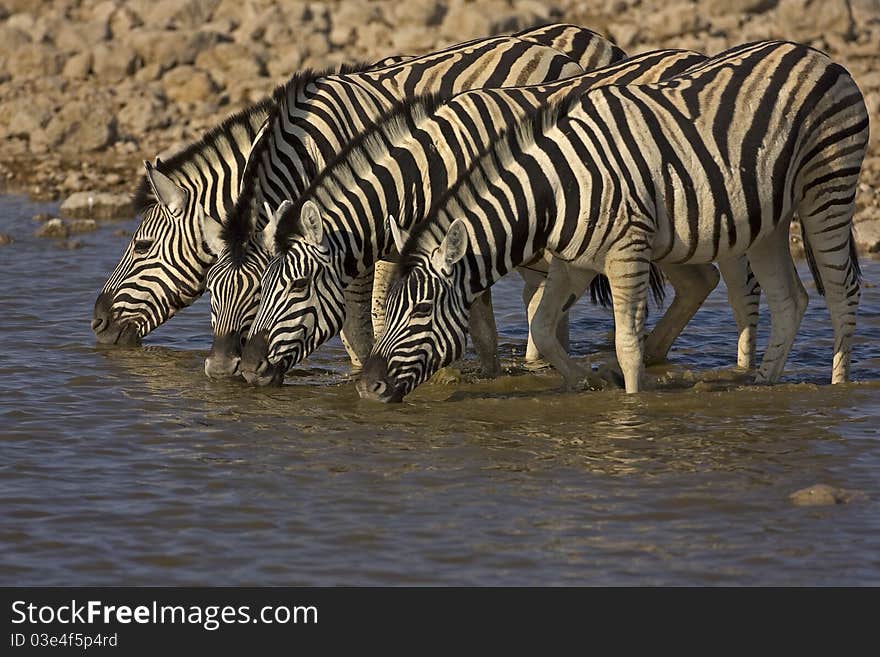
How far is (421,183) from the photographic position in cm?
997

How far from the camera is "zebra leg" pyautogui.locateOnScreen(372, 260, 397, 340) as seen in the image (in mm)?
10555

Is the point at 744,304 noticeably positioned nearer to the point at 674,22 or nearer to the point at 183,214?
the point at 183,214

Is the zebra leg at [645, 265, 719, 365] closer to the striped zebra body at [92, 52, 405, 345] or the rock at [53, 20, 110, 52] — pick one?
the striped zebra body at [92, 52, 405, 345]

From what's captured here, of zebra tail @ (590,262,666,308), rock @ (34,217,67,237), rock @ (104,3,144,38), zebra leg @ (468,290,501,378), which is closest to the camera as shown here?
zebra leg @ (468,290,501,378)

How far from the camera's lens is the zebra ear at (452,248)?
9148mm

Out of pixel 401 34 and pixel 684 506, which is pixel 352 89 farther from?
pixel 401 34

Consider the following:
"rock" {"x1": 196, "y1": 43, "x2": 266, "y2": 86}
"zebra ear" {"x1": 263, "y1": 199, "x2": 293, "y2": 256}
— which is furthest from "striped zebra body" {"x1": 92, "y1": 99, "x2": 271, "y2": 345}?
"rock" {"x1": 196, "y1": 43, "x2": 266, "y2": 86}

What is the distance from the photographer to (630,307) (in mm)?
9578

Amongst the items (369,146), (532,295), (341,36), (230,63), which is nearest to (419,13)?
(341,36)

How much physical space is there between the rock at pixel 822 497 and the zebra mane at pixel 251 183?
4.04 metres

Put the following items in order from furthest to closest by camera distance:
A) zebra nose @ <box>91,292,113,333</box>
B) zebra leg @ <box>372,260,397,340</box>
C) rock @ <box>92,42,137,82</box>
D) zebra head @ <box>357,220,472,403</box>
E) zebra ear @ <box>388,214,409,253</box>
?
rock @ <box>92,42,137,82</box>
zebra nose @ <box>91,292,113,333</box>
zebra leg @ <box>372,260,397,340</box>
zebra ear @ <box>388,214,409,253</box>
zebra head @ <box>357,220,472,403</box>

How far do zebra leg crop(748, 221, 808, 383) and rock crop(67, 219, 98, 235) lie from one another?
25.2 feet

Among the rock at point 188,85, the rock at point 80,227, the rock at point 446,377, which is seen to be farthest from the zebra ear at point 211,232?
the rock at point 188,85
